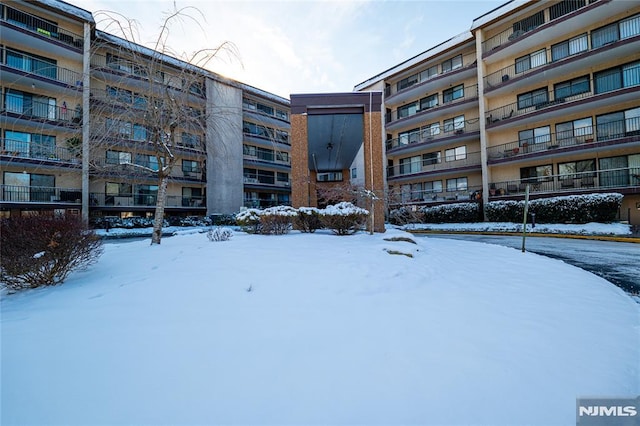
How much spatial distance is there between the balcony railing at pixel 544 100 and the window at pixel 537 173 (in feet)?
14.0

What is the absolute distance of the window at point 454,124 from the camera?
25531 millimetres

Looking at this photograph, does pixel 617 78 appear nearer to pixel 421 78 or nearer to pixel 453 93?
pixel 453 93

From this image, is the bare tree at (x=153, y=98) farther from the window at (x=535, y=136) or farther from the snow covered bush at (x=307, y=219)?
the window at (x=535, y=136)

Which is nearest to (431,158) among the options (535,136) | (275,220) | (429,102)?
(429,102)

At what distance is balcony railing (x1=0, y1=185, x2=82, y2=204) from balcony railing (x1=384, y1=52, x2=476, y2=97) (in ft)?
99.6

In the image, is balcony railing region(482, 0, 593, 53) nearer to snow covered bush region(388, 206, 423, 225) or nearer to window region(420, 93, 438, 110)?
window region(420, 93, 438, 110)

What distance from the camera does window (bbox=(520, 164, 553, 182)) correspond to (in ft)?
66.4

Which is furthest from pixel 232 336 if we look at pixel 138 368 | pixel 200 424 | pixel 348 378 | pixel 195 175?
pixel 195 175

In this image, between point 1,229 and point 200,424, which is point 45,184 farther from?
point 200,424

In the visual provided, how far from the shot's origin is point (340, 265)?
5258 millimetres

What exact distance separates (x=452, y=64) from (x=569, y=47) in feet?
28.9

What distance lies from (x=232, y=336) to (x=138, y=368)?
834 millimetres

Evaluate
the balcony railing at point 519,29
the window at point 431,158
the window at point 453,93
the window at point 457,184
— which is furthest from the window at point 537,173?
the balcony railing at point 519,29

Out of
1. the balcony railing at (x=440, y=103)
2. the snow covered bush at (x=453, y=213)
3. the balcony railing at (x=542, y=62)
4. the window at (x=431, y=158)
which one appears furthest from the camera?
the window at (x=431, y=158)
